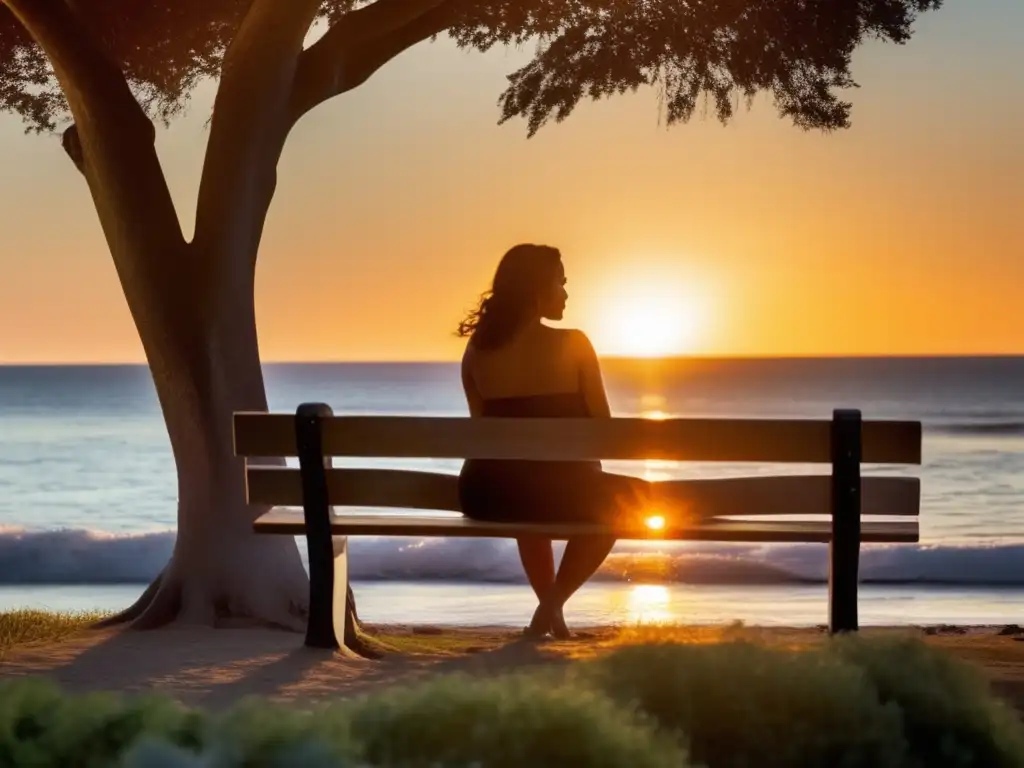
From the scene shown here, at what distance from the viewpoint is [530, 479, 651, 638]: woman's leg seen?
588 cm

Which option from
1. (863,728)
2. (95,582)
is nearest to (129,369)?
(95,582)

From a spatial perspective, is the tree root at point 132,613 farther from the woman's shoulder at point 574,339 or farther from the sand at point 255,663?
the woman's shoulder at point 574,339

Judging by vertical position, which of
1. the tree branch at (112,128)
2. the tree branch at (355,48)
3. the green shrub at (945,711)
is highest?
the tree branch at (355,48)

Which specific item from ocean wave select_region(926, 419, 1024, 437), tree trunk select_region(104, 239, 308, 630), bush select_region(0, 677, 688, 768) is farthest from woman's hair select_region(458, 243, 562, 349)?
ocean wave select_region(926, 419, 1024, 437)

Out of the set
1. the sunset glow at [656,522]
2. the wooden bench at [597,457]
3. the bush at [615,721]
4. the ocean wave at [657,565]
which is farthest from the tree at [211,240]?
the ocean wave at [657,565]

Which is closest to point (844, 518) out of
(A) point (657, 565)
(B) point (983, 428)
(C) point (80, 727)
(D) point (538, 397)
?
(D) point (538, 397)

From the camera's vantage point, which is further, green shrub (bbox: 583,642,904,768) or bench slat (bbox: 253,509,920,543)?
bench slat (bbox: 253,509,920,543)

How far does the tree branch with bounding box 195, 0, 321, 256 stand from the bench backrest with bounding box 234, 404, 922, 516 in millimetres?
1815

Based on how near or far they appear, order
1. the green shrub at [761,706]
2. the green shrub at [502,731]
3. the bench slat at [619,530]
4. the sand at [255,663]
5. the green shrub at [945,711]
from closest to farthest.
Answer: the green shrub at [502,731] < the green shrub at [761,706] < the green shrub at [945,711] < the sand at [255,663] < the bench slat at [619,530]

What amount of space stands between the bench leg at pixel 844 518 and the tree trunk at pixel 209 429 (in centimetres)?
300

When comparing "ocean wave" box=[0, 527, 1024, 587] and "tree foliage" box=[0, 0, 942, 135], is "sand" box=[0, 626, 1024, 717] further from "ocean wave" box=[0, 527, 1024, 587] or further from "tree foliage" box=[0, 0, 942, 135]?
"ocean wave" box=[0, 527, 1024, 587]

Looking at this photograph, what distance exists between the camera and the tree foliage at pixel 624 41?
30.6 feet

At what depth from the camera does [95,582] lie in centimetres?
1681

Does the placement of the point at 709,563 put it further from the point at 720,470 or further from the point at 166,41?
the point at 720,470
